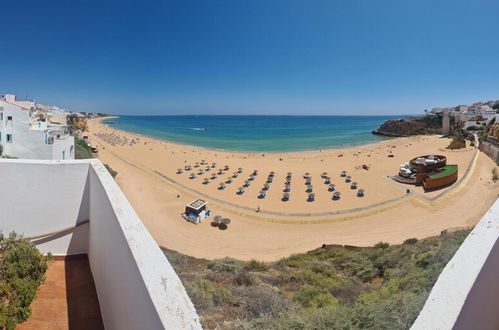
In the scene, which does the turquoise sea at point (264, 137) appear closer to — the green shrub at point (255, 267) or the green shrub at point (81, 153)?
the green shrub at point (81, 153)

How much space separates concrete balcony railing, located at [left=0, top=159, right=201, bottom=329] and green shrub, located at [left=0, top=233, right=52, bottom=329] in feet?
2.28

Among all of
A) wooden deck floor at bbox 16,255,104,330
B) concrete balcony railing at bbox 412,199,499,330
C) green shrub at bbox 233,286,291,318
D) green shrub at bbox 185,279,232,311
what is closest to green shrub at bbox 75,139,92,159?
wooden deck floor at bbox 16,255,104,330

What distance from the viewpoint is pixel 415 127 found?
8025cm

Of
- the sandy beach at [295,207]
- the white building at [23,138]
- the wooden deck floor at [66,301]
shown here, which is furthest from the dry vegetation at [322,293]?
the white building at [23,138]

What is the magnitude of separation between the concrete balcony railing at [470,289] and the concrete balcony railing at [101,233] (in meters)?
1.47

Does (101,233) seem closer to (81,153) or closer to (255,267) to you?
(255,267)

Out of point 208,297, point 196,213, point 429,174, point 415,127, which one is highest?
point 415,127

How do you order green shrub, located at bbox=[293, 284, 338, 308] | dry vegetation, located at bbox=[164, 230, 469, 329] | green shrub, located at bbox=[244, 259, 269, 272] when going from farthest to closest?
green shrub, located at bbox=[244, 259, 269, 272] < green shrub, located at bbox=[293, 284, 338, 308] < dry vegetation, located at bbox=[164, 230, 469, 329]

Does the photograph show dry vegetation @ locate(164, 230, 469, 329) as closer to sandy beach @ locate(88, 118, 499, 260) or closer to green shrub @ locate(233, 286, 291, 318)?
green shrub @ locate(233, 286, 291, 318)

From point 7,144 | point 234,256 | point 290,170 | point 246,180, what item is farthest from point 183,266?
point 290,170

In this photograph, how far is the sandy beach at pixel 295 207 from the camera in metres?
14.8

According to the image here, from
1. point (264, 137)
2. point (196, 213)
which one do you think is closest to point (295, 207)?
point (196, 213)

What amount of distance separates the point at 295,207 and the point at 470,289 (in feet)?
61.4

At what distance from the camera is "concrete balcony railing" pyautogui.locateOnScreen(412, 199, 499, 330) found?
1654 mm
